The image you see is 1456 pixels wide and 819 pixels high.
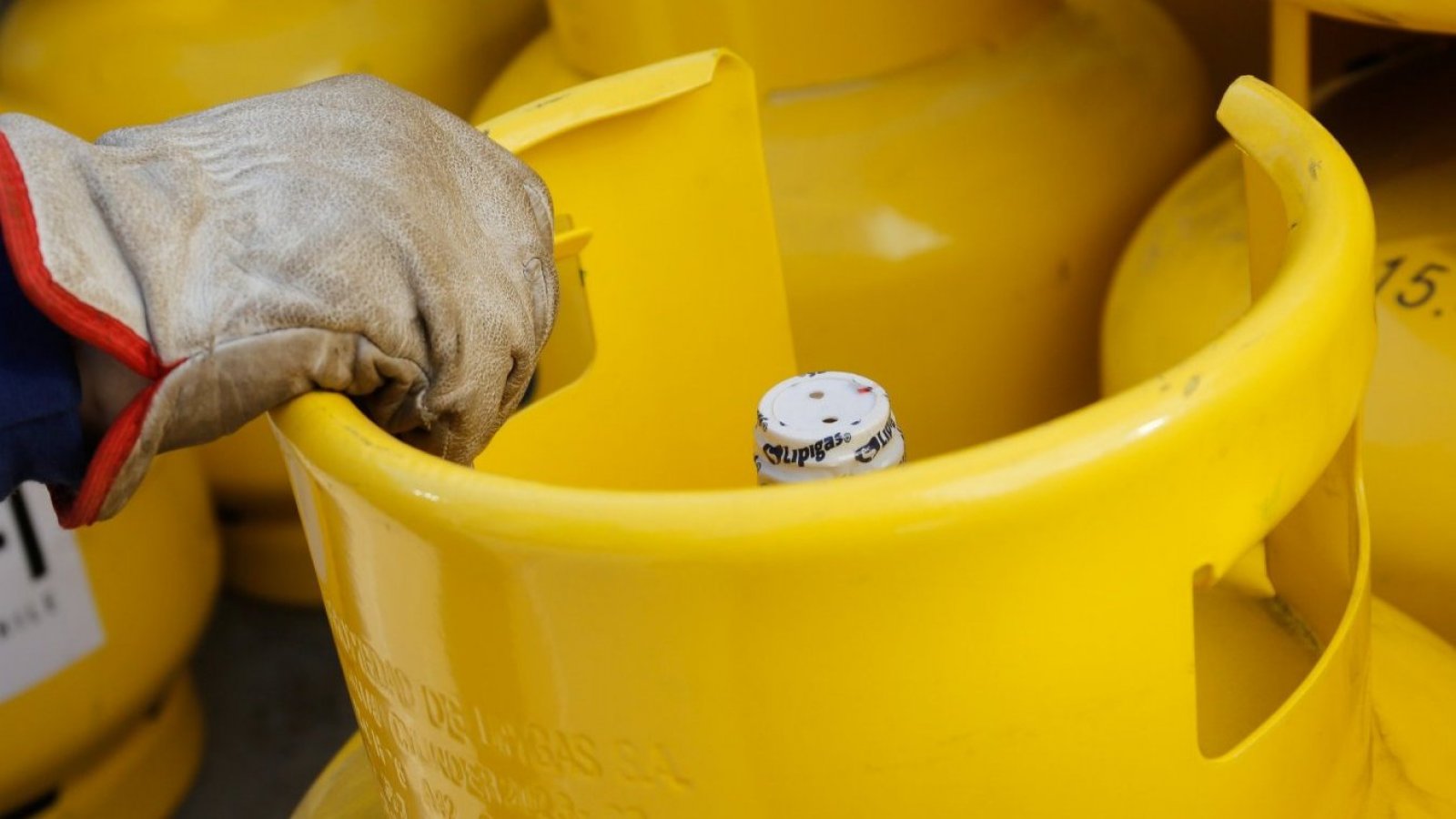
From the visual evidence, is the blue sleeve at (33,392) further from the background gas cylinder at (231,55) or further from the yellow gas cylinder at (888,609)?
the background gas cylinder at (231,55)

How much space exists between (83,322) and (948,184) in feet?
2.16

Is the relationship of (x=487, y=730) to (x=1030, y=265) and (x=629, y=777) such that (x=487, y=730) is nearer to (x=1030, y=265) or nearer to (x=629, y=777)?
(x=629, y=777)

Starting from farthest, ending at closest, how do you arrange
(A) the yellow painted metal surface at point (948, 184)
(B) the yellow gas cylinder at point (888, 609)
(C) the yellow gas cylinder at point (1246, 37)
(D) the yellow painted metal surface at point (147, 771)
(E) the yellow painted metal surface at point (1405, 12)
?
(C) the yellow gas cylinder at point (1246, 37) < (D) the yellow painted metal surface at point (147, 771) < (A) the yellow painted metal surface at point (948, 184) < (E) the yellow painted metal surface at point (1405, 12) < (B) the yellow gas cylinder at point (888, 609)

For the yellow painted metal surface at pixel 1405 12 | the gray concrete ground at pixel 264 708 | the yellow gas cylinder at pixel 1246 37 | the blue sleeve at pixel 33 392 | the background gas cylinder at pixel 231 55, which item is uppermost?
the blue sleeve at pixel 33 392

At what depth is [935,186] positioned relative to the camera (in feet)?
3.32

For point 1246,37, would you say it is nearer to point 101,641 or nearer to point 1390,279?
point 1390,279

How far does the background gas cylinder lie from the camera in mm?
1295

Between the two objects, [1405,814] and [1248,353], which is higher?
[1248,353]

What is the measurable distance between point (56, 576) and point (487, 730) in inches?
29.5

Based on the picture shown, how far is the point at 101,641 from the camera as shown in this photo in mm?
1147

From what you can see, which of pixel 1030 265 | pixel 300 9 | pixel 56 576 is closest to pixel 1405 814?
pixel 1030 265

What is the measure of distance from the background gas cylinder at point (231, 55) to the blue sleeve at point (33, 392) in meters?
0.83

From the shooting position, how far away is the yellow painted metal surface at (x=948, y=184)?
1005 mm

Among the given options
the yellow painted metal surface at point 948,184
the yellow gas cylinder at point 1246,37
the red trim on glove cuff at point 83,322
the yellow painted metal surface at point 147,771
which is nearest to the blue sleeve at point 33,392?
the red trim on glove cuff at point 83,322
